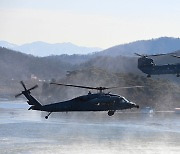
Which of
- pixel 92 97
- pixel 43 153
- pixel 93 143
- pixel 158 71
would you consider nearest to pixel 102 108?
pixel 92 97

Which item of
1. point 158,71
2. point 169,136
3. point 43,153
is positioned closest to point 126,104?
point 158,71

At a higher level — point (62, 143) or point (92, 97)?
point (92, 97)

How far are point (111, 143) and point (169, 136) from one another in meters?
29.8

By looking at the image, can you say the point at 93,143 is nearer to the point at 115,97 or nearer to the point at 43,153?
the point at 43,153

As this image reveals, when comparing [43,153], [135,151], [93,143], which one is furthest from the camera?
[93,143]

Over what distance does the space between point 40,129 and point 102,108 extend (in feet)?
432

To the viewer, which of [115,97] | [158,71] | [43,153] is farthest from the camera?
[43,153]

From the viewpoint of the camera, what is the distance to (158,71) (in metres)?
117

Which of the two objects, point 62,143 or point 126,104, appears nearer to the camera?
point 126,104

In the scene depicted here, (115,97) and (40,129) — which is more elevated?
(115,97)

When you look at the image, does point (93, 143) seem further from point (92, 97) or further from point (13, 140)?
point (92, 97)

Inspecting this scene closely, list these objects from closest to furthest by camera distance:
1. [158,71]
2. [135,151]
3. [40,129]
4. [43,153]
Answer: [158,71], [43,153], [135,151], [40,129]

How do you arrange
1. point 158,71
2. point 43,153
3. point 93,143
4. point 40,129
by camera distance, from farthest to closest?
point 40,129 → point 93,143 → point 43,153 → point 158,71

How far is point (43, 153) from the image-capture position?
468ft
